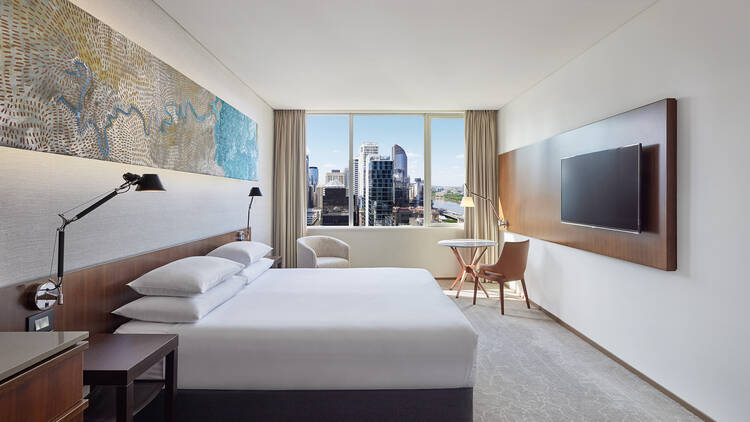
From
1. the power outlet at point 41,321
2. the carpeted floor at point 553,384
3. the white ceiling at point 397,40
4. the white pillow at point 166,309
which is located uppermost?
the white ceiling at point 397,40

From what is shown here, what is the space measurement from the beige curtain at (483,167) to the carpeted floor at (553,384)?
7.13 ft

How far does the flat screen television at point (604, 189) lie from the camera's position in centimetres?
255

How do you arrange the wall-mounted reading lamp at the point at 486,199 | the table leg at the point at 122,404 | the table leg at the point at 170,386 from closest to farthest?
the table leg at the point at 122,404 < the table leg at the point at 170,386 < the wall-mounted reading lamp at the point at 486,199

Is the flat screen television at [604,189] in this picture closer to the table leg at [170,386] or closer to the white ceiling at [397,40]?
the white ceiling at [397,40]

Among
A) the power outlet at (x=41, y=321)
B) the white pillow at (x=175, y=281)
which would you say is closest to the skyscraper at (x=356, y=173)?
the white pillow at (x=175, y=281)

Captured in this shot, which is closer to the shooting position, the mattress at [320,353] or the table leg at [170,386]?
the table leg at [170,386]

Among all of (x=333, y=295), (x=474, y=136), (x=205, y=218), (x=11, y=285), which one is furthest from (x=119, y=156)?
(x=474, y=136)

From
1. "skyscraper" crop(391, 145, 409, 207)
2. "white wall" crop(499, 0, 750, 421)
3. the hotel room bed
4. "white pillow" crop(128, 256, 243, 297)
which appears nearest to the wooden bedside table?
the hotel room bed

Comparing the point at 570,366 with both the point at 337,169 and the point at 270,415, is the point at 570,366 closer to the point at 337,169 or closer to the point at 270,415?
the point at 270,415

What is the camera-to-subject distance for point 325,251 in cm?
480

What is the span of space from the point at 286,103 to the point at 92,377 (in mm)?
4362

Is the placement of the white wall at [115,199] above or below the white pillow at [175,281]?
above

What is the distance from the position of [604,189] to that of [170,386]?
10.7 feet

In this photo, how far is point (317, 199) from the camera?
577 cm
